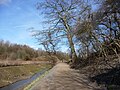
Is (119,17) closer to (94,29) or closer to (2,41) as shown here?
(94,29)

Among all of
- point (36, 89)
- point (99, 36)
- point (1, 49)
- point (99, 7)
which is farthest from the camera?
point (1, 49)

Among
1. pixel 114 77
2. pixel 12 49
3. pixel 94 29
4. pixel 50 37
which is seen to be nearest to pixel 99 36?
pixel 94 29

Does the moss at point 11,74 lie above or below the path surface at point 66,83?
above

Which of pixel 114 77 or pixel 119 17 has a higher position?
pixel 119 17

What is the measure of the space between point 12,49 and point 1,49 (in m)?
14.1

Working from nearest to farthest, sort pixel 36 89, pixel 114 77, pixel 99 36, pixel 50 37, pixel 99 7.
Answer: pixel 114 77, pixel 36 89, pixel 99 7, pixel 99 36, pixel 50 37

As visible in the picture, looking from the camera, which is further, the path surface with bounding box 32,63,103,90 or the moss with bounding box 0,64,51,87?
the moss with bounding box 0,64,51,87

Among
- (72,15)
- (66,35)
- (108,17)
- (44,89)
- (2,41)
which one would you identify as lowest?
(44,89)

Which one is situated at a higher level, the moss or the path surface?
the moss

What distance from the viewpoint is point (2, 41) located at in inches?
4791

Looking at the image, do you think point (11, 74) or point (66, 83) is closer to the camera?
point (66, 83)

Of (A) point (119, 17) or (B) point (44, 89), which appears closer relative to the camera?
(B) point (44, 89)

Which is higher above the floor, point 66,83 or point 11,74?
point 11,74

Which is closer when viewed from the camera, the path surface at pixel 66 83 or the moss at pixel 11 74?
the path surface at pixel 66 83
